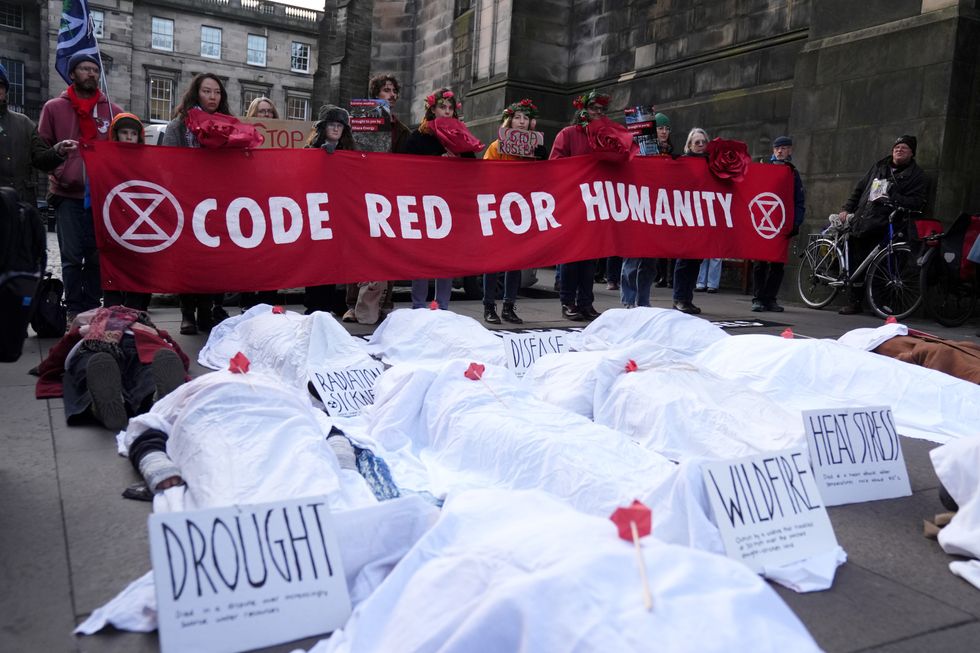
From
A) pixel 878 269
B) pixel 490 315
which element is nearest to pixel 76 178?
pixel 490 315

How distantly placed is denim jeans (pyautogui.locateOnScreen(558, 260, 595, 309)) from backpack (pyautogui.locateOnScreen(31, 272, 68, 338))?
4335 mm

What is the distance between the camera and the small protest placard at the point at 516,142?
802 cm

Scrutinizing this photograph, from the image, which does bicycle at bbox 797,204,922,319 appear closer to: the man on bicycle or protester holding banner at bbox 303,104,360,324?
the man on bicycle

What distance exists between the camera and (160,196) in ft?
19.9

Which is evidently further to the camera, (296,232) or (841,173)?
(841,173)

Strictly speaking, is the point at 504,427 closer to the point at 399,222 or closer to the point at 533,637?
the point at 533,637

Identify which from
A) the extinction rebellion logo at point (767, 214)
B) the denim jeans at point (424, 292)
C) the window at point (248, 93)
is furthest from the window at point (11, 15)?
the extinction rebellion logo at point (767, 214)

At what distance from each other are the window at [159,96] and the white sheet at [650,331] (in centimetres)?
4208

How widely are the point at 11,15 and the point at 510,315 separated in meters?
43.6

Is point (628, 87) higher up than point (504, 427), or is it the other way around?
point (628, 87)

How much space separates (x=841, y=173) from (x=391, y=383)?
7.83 m

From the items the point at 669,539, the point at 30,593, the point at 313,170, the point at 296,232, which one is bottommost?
the point at 30,593

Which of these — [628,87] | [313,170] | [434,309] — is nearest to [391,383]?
[434,309]

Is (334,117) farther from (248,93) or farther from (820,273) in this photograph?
(248,93)
